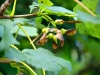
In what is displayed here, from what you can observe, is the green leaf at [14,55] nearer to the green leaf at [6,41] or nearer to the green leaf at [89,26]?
the green leaf at [6,41]

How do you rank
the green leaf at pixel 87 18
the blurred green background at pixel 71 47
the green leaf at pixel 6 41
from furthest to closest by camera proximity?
the blurred green background at pixel 71 47
the green leaf at pixel 6 41
the green leaf at pixel 87 18

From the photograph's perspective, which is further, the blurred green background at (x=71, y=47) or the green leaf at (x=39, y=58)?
the blurred green background at (x=71, y=47)

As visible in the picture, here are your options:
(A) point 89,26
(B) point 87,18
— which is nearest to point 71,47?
(A) point 89,26

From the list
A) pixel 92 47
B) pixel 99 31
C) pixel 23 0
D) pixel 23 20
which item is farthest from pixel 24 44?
pixel 99 31

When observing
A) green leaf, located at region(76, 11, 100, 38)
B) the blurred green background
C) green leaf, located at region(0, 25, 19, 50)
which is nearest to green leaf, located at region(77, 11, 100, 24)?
green leaf, located at region(76, 11, 100, 38)

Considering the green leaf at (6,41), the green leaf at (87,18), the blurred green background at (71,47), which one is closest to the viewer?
the green leaf at (87,18)

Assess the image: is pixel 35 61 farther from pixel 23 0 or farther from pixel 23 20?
pixel 23 0

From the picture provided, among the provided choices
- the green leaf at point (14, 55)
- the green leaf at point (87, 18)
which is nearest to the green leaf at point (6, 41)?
the green leaf at point (14, 55)

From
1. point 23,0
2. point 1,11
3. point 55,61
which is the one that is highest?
point 1,11
